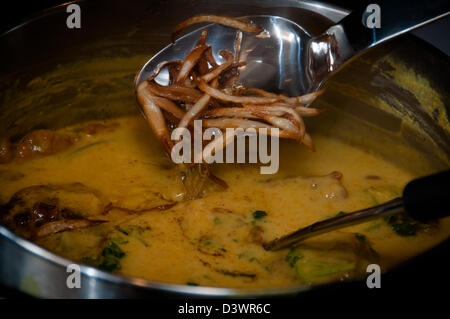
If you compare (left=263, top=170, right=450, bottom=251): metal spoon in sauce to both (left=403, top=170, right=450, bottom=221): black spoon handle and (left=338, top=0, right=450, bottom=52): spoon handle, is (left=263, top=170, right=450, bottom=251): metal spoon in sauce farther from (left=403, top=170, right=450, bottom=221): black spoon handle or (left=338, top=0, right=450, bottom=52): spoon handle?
(left=338, top=0, right=450, bottom=52): spoon handle

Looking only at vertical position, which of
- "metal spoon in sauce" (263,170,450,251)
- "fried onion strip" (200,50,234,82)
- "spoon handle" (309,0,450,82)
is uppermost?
"spoon handle" (309,0,450,82)

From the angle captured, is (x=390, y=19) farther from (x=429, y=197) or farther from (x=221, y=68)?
(x=429, y=197)

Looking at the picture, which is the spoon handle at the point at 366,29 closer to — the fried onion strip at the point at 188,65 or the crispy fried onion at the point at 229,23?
the crispy fried onion at the point at 229,23

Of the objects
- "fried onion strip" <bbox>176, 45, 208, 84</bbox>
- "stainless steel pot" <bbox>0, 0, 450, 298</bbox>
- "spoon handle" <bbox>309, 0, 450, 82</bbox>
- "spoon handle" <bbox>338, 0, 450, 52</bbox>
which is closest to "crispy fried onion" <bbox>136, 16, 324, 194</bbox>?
"fried onion strip" <bbox>176, 45, 208, 84</bbox>

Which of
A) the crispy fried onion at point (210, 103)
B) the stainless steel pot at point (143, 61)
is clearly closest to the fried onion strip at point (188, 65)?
the crispy fried onion at point (210, 103)

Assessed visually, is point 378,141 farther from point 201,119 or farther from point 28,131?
point 28,131

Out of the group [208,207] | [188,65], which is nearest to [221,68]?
[188,65]
